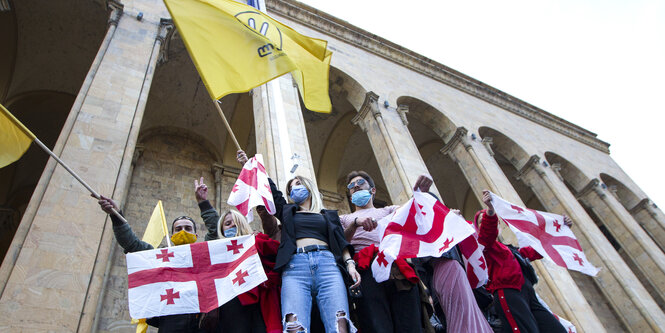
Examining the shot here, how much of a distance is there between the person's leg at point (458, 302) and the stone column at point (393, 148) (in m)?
4.63

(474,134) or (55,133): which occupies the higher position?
(55,133)

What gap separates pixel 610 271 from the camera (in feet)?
32.3

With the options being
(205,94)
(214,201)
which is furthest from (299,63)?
(205,94)

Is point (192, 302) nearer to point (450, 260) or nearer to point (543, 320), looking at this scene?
point (450, 260)

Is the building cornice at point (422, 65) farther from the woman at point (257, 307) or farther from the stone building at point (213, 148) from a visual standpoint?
the woman at point (257, 307)

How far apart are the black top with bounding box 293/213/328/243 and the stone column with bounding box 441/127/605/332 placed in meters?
6.66

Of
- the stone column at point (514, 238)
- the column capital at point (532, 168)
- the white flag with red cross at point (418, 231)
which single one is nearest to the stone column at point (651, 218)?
the column capital at point (532, 168)

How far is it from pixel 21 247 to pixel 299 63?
334 centimetres

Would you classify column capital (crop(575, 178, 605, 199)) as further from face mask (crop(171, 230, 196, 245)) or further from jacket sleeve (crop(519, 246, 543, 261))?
face mask (crop(171, 230, 196, 245))

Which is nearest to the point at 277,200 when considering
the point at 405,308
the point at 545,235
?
the point at 405,308

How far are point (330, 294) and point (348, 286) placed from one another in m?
0.30

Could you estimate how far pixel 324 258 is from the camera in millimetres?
2807

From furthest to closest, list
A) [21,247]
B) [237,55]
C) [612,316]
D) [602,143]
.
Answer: [602,143], [612,316], [237,55], [21,247]

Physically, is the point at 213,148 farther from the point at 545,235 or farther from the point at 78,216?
the point at 545,235
